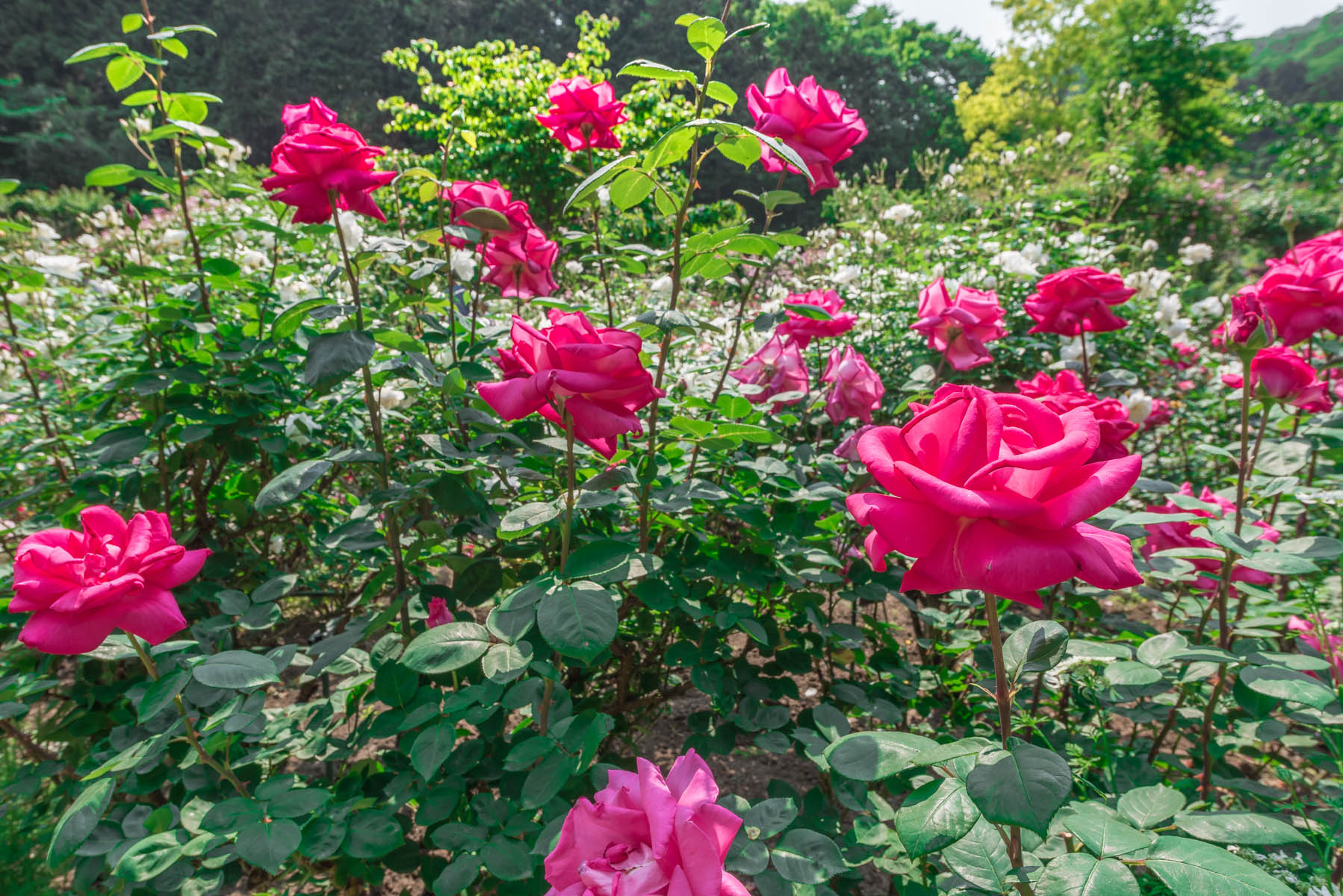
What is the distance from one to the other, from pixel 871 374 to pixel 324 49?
2228cm

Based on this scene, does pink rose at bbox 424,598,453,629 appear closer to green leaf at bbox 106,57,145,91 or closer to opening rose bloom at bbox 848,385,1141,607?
opening rose bloom at bbox 848,385,1141,607

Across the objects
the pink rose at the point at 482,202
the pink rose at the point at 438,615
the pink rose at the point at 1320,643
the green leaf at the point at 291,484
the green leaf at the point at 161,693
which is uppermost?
the pink rose at the point at 482,202

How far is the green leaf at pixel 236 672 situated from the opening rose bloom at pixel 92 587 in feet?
0.21

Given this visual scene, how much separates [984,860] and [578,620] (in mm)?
465

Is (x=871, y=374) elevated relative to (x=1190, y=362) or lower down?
elevated

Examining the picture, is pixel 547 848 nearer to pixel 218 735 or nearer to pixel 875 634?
pixel 218 735

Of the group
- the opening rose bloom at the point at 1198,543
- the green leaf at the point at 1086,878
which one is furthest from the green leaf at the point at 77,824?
the opening rose bloom at the point at 1198,543

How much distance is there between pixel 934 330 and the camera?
1.41m

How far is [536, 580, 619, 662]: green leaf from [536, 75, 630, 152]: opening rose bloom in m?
1.02

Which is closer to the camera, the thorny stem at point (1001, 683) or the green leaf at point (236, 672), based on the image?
the thorny stem at point (1001, 683)

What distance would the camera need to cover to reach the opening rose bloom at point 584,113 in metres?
1.34

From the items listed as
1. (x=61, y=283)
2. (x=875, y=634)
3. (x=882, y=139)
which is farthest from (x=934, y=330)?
(x=882, y=139)

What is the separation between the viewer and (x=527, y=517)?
0.80 meters

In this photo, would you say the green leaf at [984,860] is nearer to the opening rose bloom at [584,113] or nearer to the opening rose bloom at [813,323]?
the opening rose bloom at [813,323]
